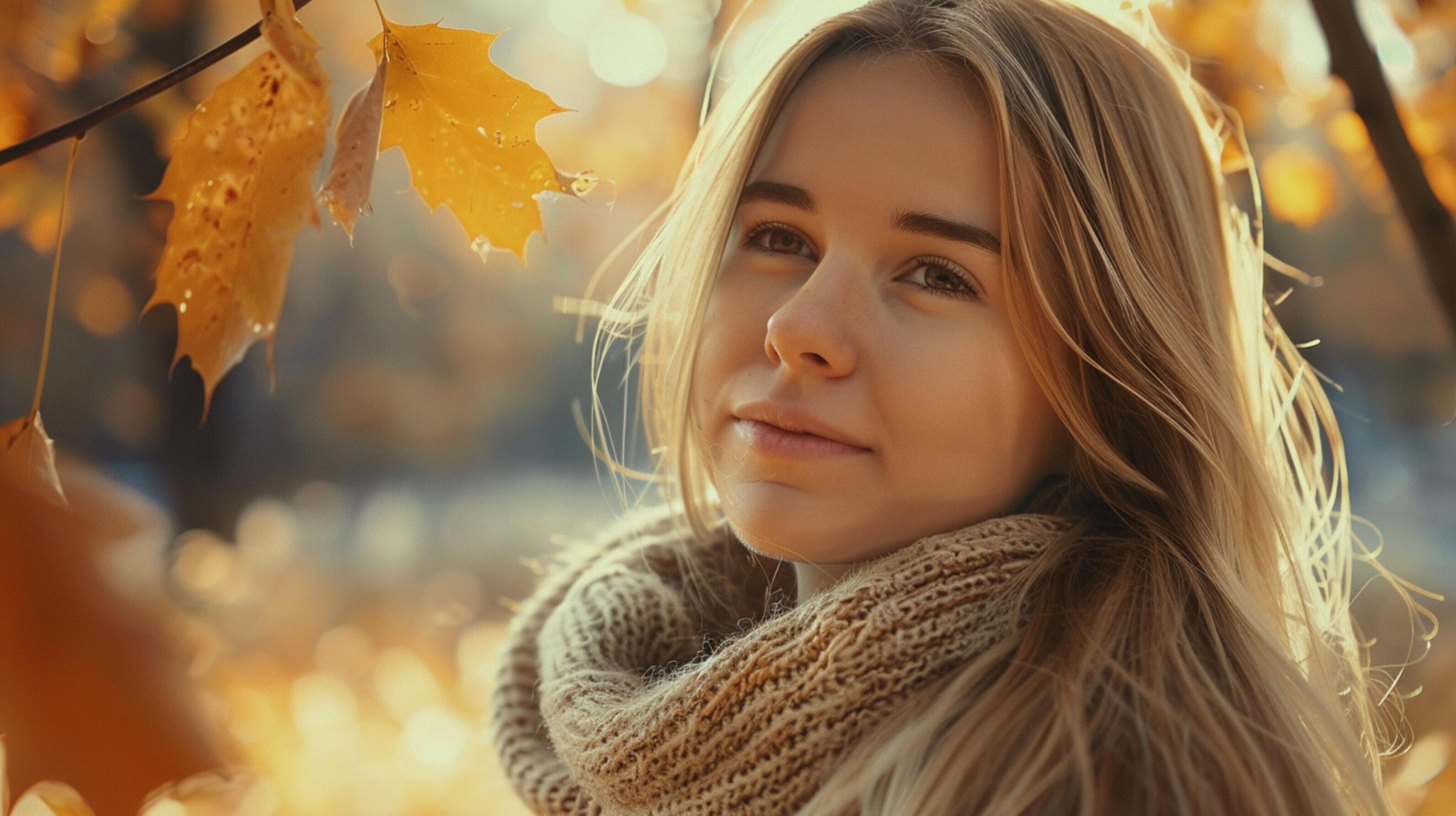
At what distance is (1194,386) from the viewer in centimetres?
91

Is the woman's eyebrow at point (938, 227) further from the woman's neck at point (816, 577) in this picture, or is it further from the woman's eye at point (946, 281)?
the woman's neck at point (816, 577)

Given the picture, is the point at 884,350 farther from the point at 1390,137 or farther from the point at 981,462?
the point at 1390,137

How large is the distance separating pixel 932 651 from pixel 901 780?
12 cm

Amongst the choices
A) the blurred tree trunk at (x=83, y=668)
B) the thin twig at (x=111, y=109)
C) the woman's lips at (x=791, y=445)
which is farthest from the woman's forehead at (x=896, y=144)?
the blurred tree trunk at (x=83, y=668)

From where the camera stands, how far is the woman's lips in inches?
33.5

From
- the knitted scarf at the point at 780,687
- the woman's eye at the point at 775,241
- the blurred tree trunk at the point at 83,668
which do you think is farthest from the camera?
the blurred tree trunk at the point at 83,668

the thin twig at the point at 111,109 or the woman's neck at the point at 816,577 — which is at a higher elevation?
the thin twig at the point at 111,109

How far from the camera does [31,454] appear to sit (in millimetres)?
588

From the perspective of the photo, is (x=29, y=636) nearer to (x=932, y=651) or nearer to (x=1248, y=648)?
(x=932, y=651)

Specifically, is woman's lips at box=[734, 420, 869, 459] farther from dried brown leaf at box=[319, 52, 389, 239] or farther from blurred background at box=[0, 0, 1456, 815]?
blurred background at box=[0, 0, 1456, 815]

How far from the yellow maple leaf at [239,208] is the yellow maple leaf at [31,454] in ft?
0.27

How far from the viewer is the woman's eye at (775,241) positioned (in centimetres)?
94

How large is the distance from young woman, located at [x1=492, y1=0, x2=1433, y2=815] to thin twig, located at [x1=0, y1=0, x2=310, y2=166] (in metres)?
0.45

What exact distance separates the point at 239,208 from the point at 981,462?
584 mm
